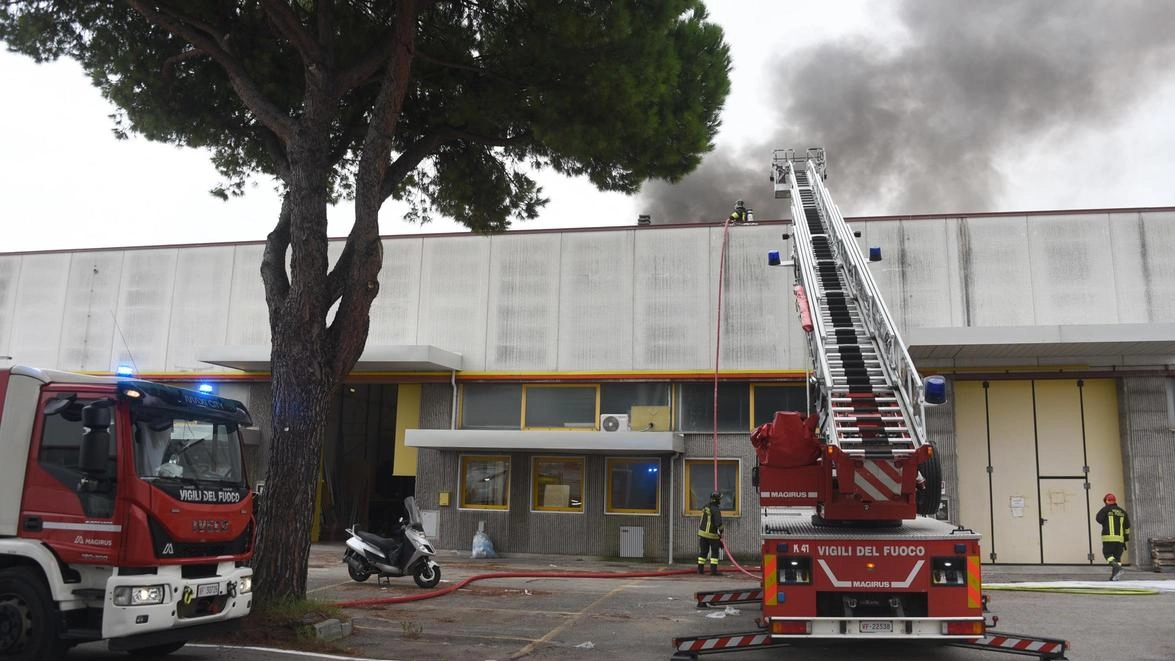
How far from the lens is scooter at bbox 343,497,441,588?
42.1 feet

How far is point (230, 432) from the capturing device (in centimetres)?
840

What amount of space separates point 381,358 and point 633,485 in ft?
19.0

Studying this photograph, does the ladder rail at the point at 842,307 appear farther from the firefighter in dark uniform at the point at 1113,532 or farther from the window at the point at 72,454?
the firefighter in dark uniform at the point at 1113,532

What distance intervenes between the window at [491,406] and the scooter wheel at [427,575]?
21.5ft

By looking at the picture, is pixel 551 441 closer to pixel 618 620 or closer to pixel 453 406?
pixel 453 406

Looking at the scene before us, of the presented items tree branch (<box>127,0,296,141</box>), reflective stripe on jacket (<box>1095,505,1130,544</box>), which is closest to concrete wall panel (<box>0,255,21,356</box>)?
tree branch (<box>127,0,296,141</box>)

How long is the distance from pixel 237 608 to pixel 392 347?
1072 centimetres

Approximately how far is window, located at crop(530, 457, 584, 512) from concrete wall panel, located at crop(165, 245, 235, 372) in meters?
8.15

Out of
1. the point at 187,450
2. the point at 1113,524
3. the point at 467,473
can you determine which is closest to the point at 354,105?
the point at 187,450

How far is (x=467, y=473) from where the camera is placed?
19516mm

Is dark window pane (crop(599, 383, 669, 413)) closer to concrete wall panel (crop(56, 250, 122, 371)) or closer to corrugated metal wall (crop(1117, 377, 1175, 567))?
corrugated metal wall (crop(1117, 377, 1175, 567))

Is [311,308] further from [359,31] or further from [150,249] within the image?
[150,249]

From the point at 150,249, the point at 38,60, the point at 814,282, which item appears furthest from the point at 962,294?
the point at 150,249

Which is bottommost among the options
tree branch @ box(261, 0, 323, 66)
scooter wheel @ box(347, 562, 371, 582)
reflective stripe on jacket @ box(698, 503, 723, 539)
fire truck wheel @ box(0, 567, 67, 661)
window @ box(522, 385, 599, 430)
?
scooter wheel @ box(347, 562, 371, 582)
